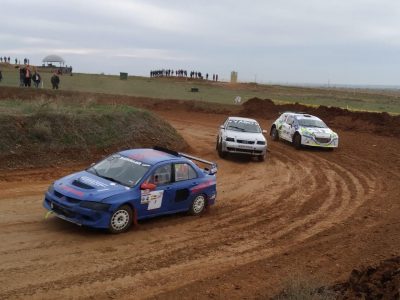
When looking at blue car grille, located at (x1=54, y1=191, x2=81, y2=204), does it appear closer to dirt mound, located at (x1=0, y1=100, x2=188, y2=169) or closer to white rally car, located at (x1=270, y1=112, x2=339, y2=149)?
dirt mound, located at (x1=0, y1=100, x2=188, y2=169)

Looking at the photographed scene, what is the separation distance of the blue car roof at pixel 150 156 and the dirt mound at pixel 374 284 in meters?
5.15

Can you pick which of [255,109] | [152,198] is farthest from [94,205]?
[255,109]

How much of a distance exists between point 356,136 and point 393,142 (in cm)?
265

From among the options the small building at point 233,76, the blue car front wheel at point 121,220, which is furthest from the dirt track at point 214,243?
the small building at point 233,76

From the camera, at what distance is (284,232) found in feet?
36.8

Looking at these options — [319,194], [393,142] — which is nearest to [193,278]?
[319,194]

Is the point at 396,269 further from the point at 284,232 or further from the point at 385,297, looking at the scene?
the point at 284,232

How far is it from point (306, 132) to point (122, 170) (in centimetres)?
1490

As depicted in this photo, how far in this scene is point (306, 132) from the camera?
79.6 feet

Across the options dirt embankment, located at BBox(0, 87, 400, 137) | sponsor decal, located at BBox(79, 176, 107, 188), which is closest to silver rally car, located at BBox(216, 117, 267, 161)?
sponsor decal, located at BBox(79, 176, 107, 188)

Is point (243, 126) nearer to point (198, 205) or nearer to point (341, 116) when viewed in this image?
point (198, 205)

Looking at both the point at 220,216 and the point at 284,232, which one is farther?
the point at 220,216

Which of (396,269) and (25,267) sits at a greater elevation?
(396,269)

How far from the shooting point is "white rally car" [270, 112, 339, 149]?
2417 cm
